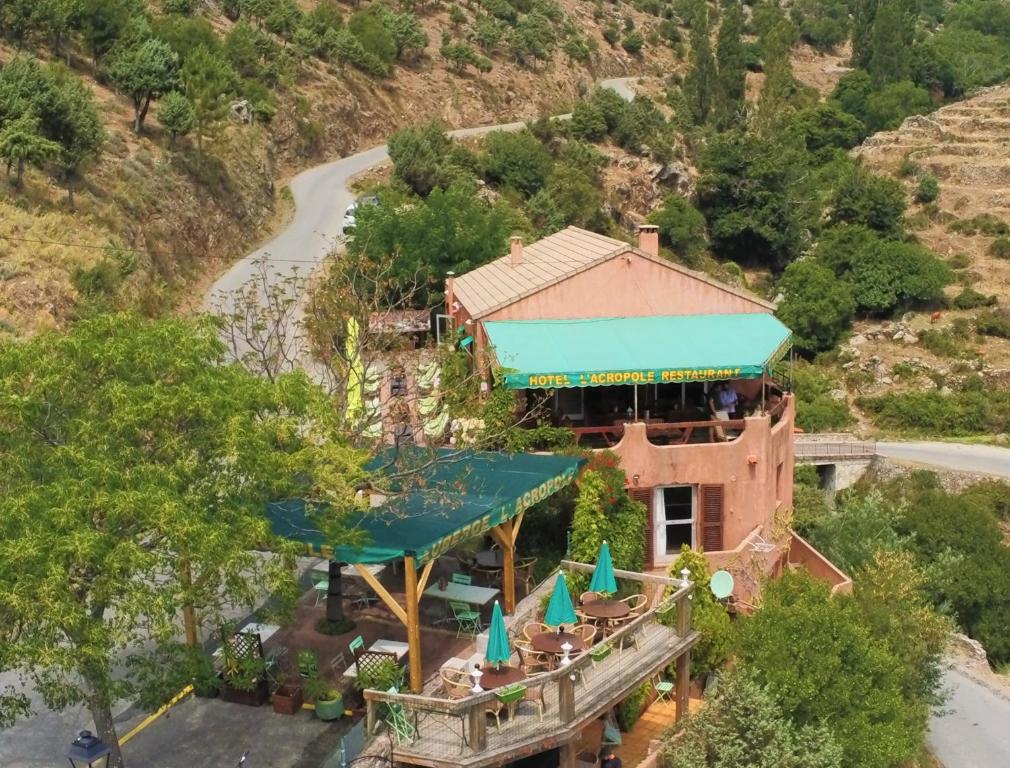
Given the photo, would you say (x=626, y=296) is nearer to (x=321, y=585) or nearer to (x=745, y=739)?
(x=321, y=585)

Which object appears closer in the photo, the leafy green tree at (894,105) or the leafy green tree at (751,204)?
the leafy green tree at (751,204)

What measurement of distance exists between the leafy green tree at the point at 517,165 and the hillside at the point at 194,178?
9.54 meters

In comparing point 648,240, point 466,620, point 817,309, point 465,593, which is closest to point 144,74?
point 648,240

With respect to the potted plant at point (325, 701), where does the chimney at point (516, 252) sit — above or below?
above

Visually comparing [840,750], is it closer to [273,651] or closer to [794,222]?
[273,651]

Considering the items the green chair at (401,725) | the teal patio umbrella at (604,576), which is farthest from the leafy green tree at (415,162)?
the green chair at (401,725)

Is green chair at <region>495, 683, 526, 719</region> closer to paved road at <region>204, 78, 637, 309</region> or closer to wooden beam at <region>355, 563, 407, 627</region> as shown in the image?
wooden beam at <region>355, 563, 407, 627</region>

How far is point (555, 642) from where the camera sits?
1819cm

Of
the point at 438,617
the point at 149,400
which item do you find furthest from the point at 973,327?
the point at 149,400

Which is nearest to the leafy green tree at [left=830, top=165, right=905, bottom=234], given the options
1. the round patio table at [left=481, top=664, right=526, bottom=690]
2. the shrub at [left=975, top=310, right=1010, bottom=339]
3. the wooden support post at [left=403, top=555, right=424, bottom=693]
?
the shrub at [left=975, top=310, right=1010, bottom=339]

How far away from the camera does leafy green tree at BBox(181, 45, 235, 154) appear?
4688 cm

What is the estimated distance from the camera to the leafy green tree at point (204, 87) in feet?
154

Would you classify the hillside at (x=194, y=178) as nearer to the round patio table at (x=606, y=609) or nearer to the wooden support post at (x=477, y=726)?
the round patio table at (x=606, y=609)

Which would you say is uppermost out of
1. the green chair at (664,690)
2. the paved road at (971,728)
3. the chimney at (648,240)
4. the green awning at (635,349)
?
the chimney at (648,240)
